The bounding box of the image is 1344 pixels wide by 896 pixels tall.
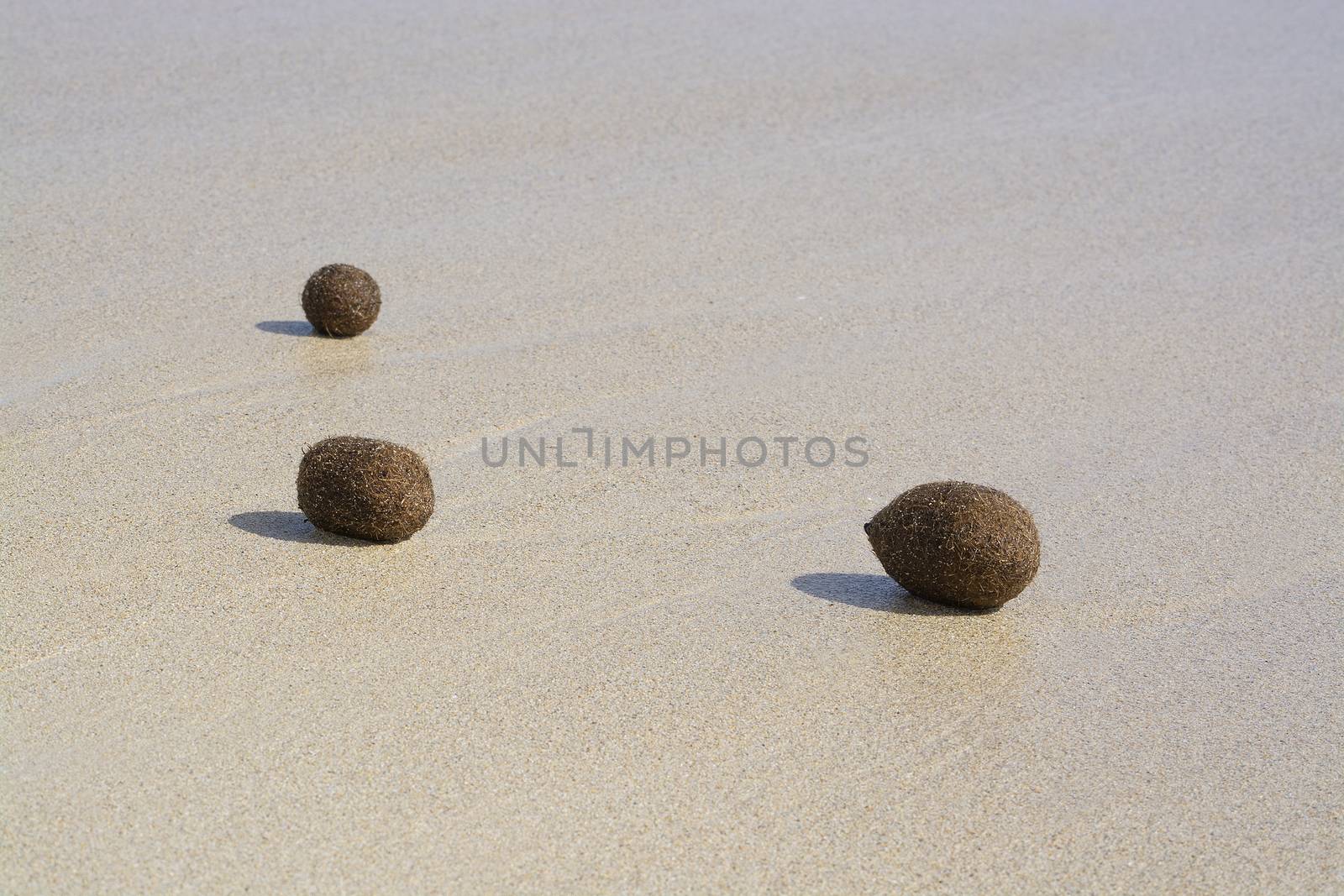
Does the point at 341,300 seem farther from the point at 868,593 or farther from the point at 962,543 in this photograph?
the point at 962,543

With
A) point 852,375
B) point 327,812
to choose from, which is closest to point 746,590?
point 327,812

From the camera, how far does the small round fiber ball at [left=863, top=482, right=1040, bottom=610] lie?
4969 millimetres

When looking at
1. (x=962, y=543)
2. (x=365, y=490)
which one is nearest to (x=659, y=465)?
(x=365, y=490)

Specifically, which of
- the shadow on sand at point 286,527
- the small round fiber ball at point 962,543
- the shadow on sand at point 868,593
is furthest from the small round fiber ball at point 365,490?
the small round fiber ball at point 962,543

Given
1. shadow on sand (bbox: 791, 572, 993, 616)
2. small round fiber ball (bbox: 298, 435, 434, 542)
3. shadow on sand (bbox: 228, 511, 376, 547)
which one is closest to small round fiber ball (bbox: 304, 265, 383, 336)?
shadow on sand (bbox: 228, 511, 376, 547)

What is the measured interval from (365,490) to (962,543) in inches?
85.6

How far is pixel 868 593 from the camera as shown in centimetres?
538

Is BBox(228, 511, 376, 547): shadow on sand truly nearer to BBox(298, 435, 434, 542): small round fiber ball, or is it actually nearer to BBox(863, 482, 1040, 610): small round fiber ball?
BBox(298, 435, 434, 542): small round fiber ball

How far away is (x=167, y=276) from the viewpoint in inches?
339

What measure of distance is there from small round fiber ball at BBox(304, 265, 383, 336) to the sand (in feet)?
0.50

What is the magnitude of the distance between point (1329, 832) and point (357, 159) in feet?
27.9

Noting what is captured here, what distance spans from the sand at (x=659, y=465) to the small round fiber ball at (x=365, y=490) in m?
0.14

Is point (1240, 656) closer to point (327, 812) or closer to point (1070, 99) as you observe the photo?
point (327, 812)

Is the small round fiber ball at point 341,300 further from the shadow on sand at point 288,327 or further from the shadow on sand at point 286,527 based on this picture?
the shadow on sand at point 286,527
